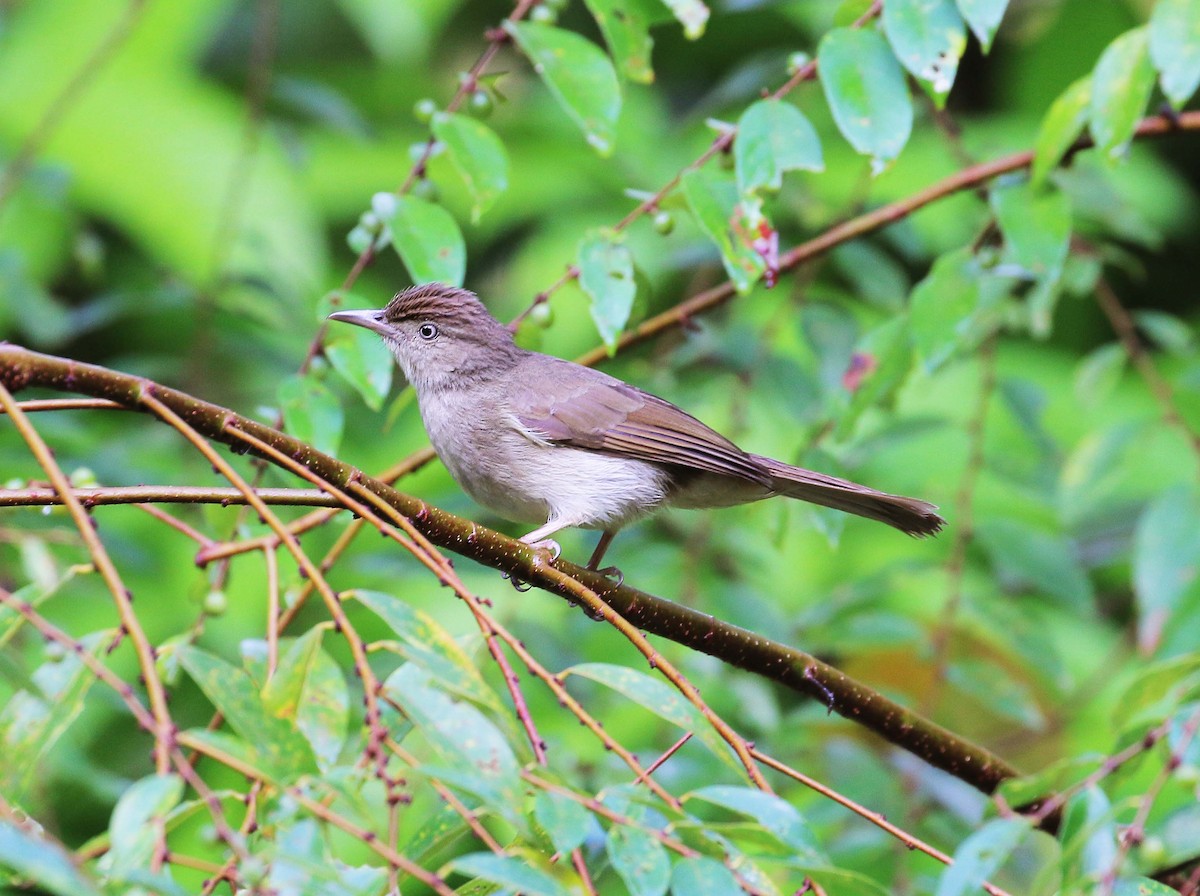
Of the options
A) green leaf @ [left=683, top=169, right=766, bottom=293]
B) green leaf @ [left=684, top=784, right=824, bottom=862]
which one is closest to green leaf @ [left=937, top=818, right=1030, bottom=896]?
green leaf @ [left=684, top=784, right=824, bottom=862]

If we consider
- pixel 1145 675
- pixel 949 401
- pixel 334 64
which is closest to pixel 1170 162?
pixel 949 401

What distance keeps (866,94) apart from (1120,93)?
53 centimetres

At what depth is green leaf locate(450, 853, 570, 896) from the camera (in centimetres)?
150

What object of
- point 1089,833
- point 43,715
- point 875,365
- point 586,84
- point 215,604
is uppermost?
point 586,84

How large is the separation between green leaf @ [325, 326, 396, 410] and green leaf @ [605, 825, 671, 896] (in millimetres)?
1530

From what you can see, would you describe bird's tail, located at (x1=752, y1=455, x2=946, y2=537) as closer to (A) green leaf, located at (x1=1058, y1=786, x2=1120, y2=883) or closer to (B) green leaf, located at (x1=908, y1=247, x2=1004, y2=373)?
(B) green leaf, located at (x1=908, y1=247, x2=1004, y2=373)

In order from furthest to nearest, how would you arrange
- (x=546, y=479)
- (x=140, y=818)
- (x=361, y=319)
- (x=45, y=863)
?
1. (x=546, y=479)
2. (x=361, y=319)
3. (x=140, y=818)
4. (x=45, y=863)

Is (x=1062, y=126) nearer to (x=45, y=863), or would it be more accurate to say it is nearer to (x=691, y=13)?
(x=691, y=13)

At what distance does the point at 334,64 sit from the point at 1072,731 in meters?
6.33

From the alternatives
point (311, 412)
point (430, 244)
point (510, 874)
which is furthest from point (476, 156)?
point (510, 874)

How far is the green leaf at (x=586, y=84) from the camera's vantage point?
2.92 metres

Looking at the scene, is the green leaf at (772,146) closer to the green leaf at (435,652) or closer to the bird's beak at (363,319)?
the bird's beak at (363,319)

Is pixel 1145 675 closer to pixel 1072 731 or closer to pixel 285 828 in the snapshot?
pixel 285 828

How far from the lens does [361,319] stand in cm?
369
